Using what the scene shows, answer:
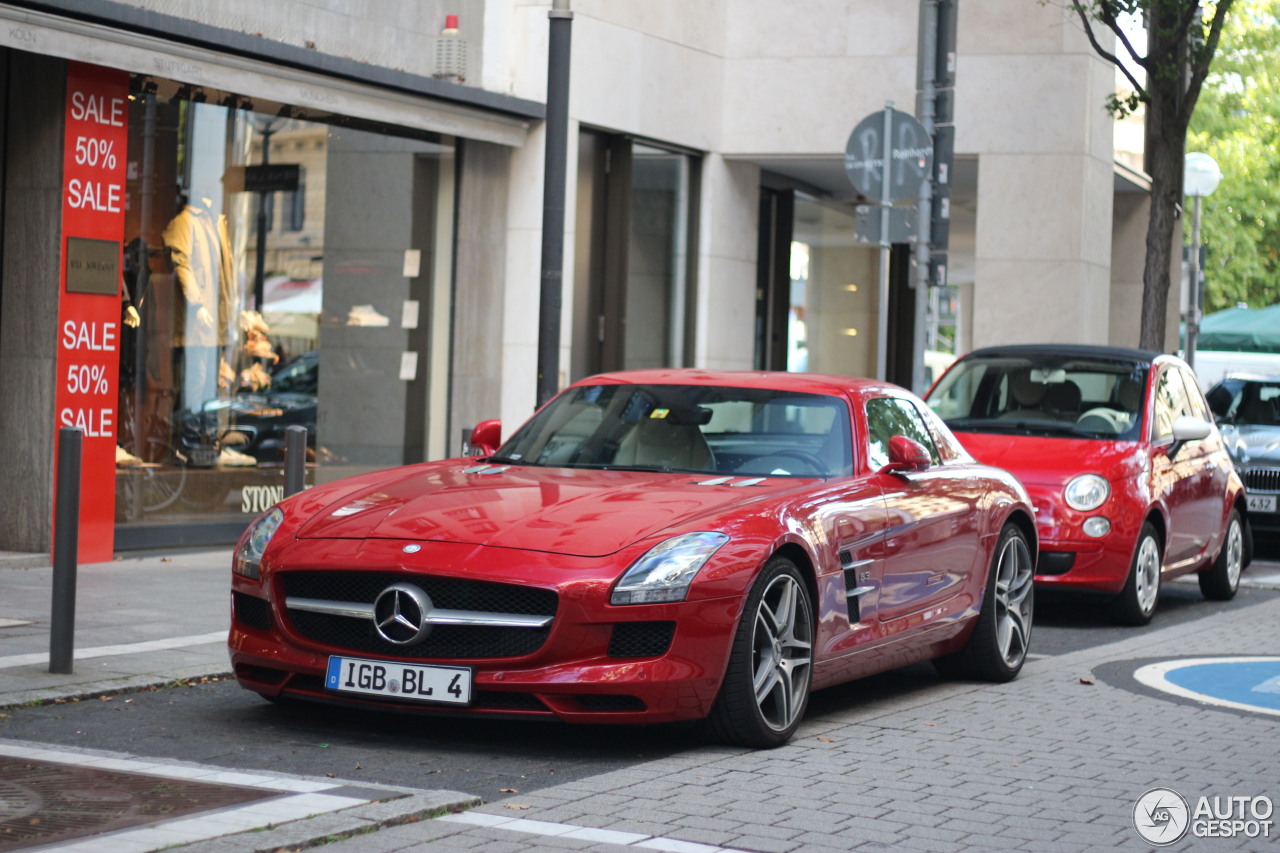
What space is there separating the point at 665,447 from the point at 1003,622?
2.17 m

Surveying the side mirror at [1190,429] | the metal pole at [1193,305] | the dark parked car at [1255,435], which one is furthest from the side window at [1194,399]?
the metal pole at [1193,305]

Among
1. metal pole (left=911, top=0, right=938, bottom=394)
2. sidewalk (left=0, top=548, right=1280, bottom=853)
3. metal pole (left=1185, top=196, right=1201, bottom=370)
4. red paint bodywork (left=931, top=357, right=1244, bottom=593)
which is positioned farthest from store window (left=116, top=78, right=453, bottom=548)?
metal pole (left=1185, top=196, right=1201, bottom=370)

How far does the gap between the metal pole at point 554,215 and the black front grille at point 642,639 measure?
5178 mm

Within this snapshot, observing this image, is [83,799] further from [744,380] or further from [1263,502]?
[1263,502]

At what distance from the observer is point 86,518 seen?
1164 centimetres

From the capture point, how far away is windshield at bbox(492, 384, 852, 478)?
7445 millimetres

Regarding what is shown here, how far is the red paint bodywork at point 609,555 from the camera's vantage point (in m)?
6.06

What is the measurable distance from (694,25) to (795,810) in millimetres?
13775

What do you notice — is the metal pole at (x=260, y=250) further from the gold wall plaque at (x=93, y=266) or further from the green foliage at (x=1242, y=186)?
the green foliage at (x=1242, y=186)

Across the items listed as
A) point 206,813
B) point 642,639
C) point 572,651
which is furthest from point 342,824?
point 642,639

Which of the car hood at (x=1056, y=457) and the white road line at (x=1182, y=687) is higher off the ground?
the car hood at (x=1056, y=457)

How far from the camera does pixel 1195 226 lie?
2289cm

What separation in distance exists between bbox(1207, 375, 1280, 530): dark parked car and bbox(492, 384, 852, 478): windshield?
9.60 m

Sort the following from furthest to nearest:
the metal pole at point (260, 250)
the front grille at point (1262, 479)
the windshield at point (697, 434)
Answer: the front grille at point (1262, 479) → the metal pole at point (260, 250) → the windshield at point (697, 434)
